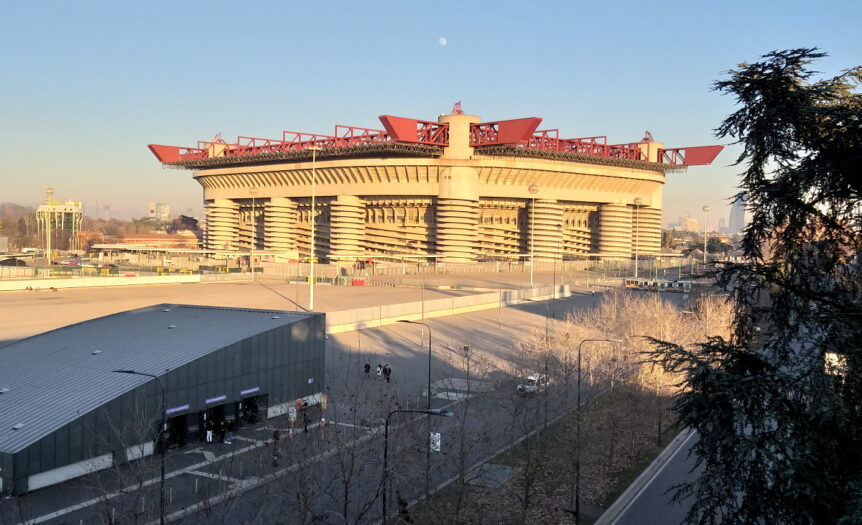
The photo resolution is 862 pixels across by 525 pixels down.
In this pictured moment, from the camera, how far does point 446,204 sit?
3947 inches

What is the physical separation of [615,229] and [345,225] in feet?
151

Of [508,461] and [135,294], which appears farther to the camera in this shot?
[135,294]

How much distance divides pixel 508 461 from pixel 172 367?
1265cm

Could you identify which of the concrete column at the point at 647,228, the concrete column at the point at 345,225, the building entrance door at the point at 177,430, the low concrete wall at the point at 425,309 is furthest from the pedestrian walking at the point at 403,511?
the concrete column at the point at 647,228

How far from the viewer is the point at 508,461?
80.6ft

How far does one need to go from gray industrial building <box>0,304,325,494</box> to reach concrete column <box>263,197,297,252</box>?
8320 cm

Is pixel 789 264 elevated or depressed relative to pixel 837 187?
depressed

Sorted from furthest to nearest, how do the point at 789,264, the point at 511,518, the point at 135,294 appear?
1. the point at 135,294
2. the point at 511,518
3. the point at 789,264

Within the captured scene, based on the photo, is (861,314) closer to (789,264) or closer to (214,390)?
(789,264)

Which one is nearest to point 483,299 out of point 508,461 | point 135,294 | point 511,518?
point 135,294

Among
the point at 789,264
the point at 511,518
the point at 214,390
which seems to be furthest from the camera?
the point at 214,390

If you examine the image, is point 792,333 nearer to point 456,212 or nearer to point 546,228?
point 456,212

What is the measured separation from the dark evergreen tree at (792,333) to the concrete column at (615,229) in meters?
106

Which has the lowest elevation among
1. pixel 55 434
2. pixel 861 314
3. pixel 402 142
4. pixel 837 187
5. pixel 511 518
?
pixel 511 518
